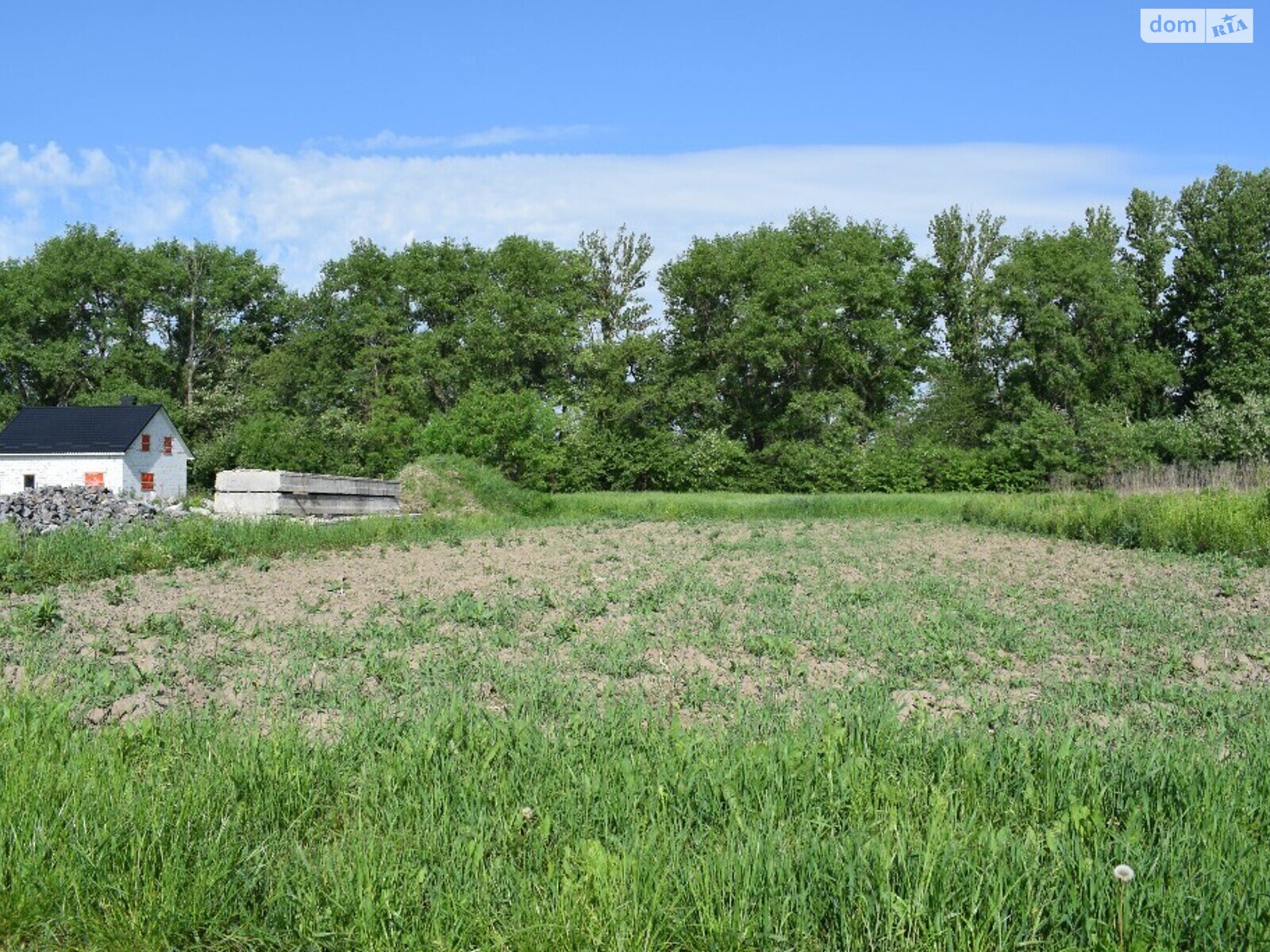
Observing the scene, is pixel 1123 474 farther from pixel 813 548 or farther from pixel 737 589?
pixel 737 589

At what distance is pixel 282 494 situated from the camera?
2017cm

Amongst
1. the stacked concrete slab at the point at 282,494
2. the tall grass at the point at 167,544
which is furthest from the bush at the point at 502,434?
the tall grass at the point at 167,544

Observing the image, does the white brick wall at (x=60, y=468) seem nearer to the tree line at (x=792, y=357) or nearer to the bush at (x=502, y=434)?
the tree line at (x=792, y=357)

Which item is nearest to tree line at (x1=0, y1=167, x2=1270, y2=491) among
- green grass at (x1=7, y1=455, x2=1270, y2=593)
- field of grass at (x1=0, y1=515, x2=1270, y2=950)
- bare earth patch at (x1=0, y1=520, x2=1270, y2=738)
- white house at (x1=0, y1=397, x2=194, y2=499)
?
white house at (x1=0, y1=397, x2=194, y2=499)

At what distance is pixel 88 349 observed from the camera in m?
49.1

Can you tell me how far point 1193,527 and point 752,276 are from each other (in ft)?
92.2

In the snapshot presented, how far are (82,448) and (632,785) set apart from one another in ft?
126

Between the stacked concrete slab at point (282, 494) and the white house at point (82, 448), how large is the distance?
56.4 ft

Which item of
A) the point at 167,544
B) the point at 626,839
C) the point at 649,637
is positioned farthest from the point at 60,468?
the point at 626,839

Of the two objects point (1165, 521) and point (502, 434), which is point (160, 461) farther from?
point (1165, 521)

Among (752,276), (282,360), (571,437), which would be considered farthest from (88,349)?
(752,276)

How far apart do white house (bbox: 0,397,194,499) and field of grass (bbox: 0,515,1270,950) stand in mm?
31331

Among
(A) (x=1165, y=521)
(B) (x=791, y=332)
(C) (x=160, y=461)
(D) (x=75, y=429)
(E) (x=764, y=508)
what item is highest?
(B) (x=791, y=332)

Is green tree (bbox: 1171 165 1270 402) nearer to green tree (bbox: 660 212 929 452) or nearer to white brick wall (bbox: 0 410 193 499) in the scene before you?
green tree (bbox: 660 212 929 452)
